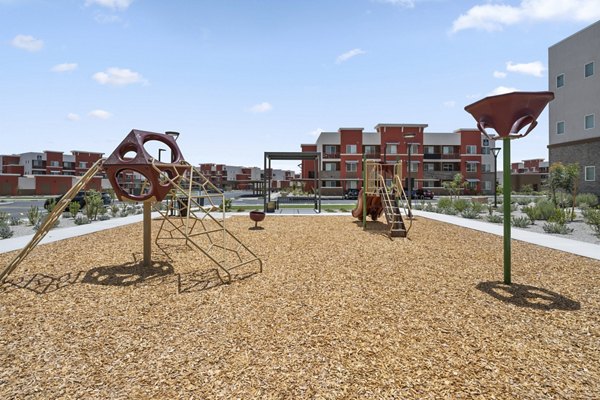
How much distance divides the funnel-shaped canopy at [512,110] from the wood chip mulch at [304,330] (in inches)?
129


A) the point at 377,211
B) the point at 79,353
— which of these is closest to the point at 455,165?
the point at 377,211

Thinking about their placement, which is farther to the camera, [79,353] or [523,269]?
[523,269]

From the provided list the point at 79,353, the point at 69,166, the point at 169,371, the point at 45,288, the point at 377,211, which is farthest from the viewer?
the point at 69,166

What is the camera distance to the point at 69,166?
259ft

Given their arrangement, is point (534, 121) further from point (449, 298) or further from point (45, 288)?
point (45, 288)

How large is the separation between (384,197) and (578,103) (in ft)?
73.3

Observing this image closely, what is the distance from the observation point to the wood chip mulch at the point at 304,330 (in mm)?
3451

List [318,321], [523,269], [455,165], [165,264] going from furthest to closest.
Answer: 1. [455,165]
2. [165,264]
3. [523,269]
4. [318,321]

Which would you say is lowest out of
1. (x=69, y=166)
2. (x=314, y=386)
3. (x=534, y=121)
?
(x=314, y=386)

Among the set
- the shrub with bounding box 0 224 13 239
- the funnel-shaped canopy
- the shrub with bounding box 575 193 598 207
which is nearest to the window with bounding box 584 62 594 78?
the shrub with bounding box 575 193 598 207

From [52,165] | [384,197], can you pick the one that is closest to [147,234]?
[384,197]

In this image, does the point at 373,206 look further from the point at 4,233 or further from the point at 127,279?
the point at 4,233

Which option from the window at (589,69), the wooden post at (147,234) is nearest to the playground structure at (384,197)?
the wooden post at (147,234)

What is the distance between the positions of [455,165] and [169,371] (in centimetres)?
6328
